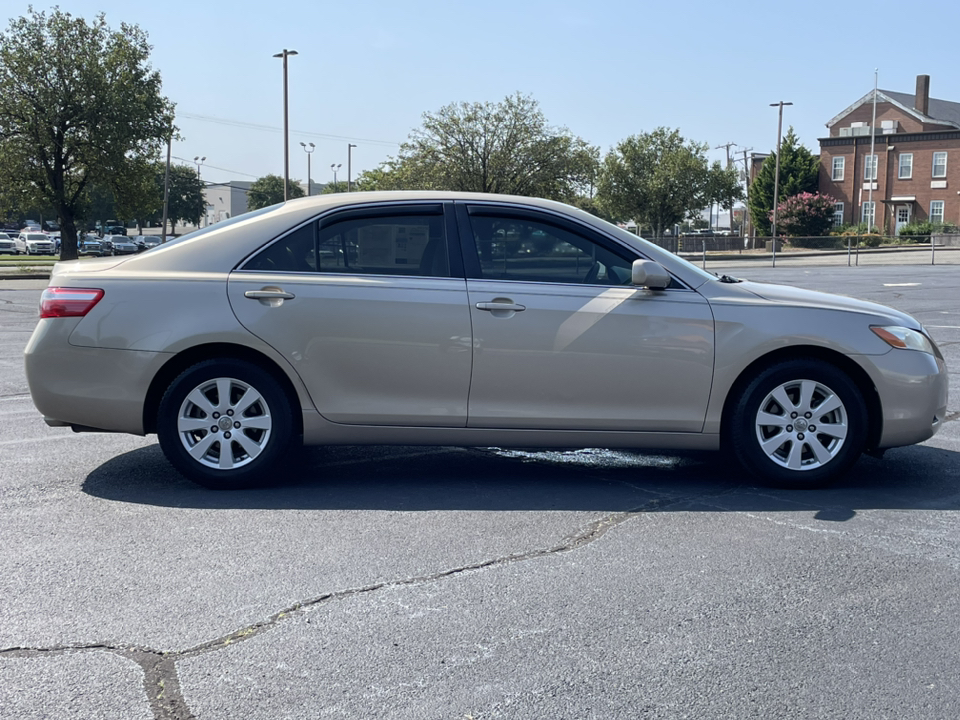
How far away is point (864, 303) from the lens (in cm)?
580

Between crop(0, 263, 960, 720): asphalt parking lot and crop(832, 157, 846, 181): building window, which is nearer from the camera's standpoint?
crop(0, 263, 960, 720): asphalt parking lot

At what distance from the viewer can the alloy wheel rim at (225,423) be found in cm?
538

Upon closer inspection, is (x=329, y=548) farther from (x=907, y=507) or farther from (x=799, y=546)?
(x=907, y=507)

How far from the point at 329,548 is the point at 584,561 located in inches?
45.3

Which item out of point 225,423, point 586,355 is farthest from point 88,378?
point 586,355

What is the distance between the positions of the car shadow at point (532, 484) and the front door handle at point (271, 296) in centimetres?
105

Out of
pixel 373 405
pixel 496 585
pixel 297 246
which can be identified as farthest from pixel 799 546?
pixel 297 246

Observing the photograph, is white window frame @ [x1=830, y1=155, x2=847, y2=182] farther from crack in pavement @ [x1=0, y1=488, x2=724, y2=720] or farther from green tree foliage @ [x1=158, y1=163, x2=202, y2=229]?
crack in pavement @ [x1=0, y1=488, x2=724, y2=720]

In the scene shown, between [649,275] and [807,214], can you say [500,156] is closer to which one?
[807,214]

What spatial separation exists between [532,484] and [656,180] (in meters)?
59.5

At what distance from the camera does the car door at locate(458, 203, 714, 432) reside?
5359 millimetres

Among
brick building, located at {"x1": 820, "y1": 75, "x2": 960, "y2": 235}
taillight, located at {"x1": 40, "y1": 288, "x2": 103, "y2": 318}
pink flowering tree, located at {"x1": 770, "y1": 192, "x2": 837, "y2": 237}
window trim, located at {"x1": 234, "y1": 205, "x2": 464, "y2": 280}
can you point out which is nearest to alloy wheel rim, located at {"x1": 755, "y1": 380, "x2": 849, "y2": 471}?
window trim, located at {"x1": 234, "y1": 205, "x2": 464, "y2": 280}

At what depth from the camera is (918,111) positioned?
7550cm

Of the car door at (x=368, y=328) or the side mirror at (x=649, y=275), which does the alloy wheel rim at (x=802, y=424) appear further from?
the car door at (x=368, y=328)
